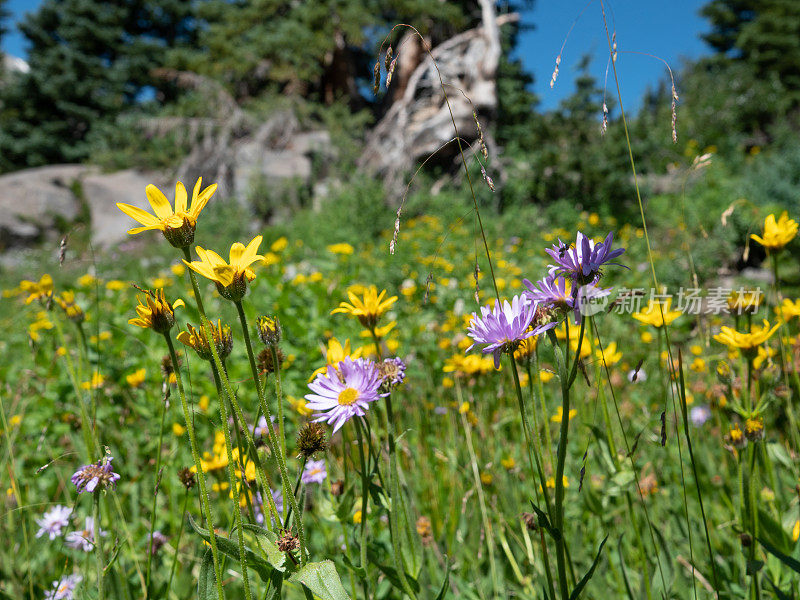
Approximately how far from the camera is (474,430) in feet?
5.36

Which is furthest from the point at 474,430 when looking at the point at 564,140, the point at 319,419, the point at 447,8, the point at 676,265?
the point at 447,8

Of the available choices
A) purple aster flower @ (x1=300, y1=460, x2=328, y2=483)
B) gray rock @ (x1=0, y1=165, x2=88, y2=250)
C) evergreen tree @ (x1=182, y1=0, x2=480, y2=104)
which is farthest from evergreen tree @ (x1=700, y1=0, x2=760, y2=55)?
purple aster flower @ (x1=300, y1=460, x2=328, y2=483)

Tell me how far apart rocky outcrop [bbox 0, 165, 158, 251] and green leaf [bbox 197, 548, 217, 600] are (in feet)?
30.7

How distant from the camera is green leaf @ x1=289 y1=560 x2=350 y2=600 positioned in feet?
1.67

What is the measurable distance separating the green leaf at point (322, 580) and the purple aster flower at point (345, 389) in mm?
183

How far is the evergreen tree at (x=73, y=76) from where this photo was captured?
45.0 ft

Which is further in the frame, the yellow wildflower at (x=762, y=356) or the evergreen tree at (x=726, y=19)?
the evergreen tree at (x=726, y=19)

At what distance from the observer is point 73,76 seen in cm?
1393

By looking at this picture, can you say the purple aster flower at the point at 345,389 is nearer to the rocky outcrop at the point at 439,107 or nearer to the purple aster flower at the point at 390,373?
the purple aster flower at the point at 390,373

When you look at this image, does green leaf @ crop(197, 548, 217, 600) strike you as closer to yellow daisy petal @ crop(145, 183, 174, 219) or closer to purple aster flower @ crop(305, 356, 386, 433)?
purple aster flower @ crop(305, 356, 386, 433)

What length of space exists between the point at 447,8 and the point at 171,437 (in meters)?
8.52

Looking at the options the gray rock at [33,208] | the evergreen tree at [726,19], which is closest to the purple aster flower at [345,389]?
the gray rock at [33,208]

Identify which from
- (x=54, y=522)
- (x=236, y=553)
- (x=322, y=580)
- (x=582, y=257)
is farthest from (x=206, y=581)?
(x=54, y=522)

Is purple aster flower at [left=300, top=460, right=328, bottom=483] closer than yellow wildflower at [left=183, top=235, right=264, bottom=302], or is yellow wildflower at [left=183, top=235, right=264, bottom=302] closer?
yellow wildflower at [left=183, top=235, right=264, bottom=302]
